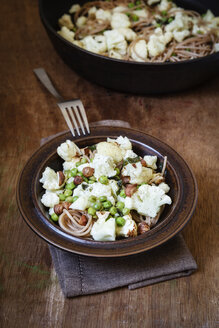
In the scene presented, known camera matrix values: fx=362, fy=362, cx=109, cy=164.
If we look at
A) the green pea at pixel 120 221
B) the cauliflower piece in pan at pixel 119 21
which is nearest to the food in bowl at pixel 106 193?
the green pea at pixel 120 221

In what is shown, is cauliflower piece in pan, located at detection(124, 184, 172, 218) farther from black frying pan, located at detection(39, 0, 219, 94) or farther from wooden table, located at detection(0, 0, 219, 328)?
black frying pan, located at detection(39, 0, 219, 94)

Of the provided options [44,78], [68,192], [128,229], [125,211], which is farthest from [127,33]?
[128,229]

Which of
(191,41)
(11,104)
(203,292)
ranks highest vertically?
(191,41)

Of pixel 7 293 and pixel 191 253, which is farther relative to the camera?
pixel 191 253

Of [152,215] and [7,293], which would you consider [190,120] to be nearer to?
[152,215]

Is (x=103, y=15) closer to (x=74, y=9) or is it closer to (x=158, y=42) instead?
(x=74, y=9)

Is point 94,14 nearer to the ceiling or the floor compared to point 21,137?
nearer to the ceiling

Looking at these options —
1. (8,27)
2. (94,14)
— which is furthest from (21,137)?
(8,27)

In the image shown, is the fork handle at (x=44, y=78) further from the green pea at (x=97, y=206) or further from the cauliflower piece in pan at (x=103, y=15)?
the green pea at (x=97, y=206)

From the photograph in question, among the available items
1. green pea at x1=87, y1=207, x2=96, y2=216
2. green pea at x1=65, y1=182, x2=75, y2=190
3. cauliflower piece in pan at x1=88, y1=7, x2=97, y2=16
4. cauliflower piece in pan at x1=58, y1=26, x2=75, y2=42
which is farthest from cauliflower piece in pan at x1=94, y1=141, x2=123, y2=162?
cauliflower piece in pan at x1=88, y1=7, x2=97, y2=16

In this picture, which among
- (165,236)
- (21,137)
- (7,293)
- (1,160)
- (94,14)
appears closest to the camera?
(165,236)
